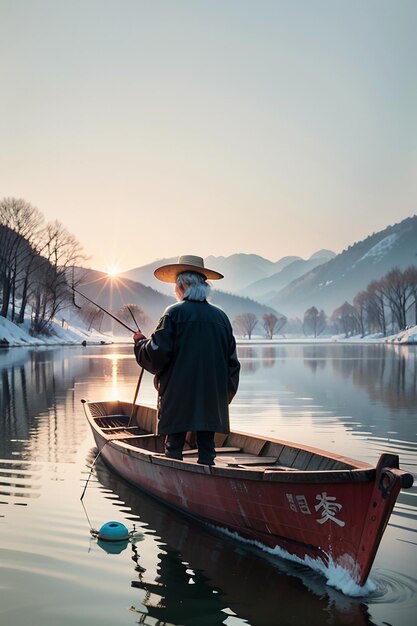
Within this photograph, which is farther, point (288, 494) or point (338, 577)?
point (288, 494)

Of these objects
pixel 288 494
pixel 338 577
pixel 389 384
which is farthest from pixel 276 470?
pixel 389 384

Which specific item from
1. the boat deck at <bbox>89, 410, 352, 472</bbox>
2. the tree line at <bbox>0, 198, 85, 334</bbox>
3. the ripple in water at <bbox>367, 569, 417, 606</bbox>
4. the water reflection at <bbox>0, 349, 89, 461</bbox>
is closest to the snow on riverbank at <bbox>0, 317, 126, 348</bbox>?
the tree line at <bbox>0, 198, 85, 334</bbox>

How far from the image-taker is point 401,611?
16.4 ft

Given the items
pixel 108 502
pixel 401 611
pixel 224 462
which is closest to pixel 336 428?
pixel 224 462

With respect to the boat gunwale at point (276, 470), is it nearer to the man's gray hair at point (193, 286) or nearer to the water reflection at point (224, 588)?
the water reflection at point (224, 588)

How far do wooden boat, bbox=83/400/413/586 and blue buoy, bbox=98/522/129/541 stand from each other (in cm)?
93

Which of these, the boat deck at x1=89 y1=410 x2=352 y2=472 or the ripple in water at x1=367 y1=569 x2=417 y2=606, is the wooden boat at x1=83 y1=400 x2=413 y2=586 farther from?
the ripple in water at x1=367 y1=569 x2=417 y2=606

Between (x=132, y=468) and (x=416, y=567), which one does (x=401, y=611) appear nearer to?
(x=416, y=567)

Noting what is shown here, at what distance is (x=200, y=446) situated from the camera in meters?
7.43

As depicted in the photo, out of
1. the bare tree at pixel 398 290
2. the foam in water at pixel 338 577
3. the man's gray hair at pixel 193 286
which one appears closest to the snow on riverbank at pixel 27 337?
the bare tree at pixel 398 290

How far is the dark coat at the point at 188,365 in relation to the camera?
7098 mm

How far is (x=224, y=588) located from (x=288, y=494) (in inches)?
40.7

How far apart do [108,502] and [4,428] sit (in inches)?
278

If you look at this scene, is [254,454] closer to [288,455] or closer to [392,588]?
[288,455]
